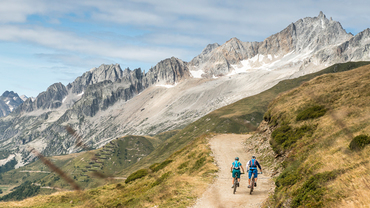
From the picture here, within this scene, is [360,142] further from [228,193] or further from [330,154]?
[228,193]

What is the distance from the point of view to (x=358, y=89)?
36.0m

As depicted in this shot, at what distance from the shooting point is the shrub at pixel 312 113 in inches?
1394

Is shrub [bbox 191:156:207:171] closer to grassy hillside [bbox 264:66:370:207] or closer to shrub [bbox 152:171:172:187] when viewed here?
shrub [bbox 152:171:172:187]

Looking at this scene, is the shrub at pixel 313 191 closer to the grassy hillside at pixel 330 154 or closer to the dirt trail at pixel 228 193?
the grassy hillside at pixel 330 154

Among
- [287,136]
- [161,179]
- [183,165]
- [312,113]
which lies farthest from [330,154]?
[183,165]

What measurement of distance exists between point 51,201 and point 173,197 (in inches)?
738

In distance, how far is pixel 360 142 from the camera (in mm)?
18547

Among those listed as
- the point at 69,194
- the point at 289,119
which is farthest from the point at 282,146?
the point at 69,194

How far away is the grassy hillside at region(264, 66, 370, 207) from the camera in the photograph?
13.1m

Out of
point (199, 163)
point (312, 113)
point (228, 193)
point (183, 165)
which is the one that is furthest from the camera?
point (183, 165)

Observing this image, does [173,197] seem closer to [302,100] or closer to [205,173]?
[205,173]

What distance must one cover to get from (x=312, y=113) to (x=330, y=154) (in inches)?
750

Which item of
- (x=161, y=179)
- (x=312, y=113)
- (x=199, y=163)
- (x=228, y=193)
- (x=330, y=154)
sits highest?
(x=312, y=113)

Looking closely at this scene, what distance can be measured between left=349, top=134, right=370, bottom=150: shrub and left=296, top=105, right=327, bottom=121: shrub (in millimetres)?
17006
